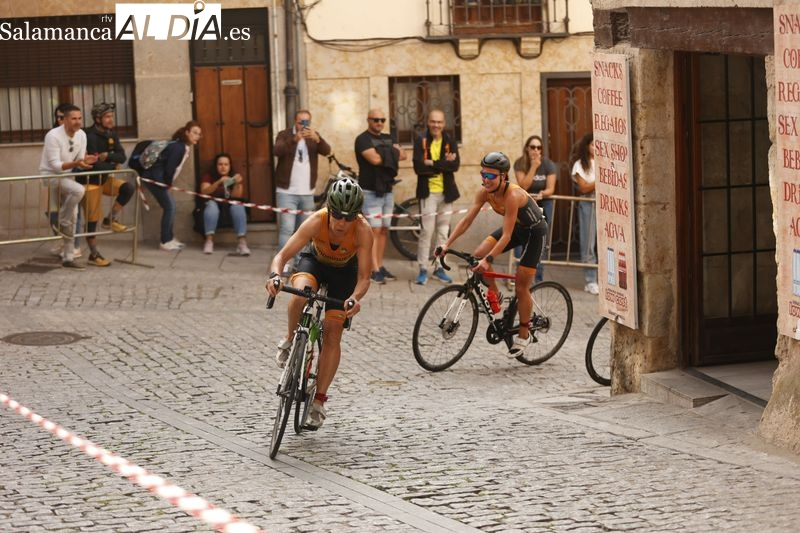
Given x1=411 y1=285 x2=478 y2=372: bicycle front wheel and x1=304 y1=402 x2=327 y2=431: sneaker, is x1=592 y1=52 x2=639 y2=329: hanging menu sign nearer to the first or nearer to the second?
x1=411 y1=285 x2=478 y2=372: bicycle front wheel

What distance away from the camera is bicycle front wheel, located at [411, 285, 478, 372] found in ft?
44.1

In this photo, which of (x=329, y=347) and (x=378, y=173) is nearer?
(x=329, y=347)

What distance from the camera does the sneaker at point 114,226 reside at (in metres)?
19.0

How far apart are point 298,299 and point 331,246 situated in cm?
42

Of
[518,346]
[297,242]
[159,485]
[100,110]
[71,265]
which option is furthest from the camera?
[100,110]

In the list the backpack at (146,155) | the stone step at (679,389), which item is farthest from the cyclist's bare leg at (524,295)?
the backpack at (146,155)

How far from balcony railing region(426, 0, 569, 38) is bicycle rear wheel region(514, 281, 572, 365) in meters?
7.30

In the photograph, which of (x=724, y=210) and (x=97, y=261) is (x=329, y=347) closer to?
(x=724, y=210)

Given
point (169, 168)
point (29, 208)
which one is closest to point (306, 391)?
point (29, 208)

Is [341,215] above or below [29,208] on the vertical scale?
above

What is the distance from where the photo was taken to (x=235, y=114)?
20.9 m

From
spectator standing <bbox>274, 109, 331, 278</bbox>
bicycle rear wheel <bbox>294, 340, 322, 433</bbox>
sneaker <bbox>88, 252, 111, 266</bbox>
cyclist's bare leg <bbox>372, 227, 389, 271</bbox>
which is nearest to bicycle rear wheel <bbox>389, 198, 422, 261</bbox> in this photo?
cyclist's bare leg <bbox>372, 227, 389, 271</bbox>

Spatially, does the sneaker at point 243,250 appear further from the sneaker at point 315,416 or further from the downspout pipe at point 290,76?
the sneaker at point 315,416

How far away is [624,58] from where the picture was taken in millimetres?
11594
